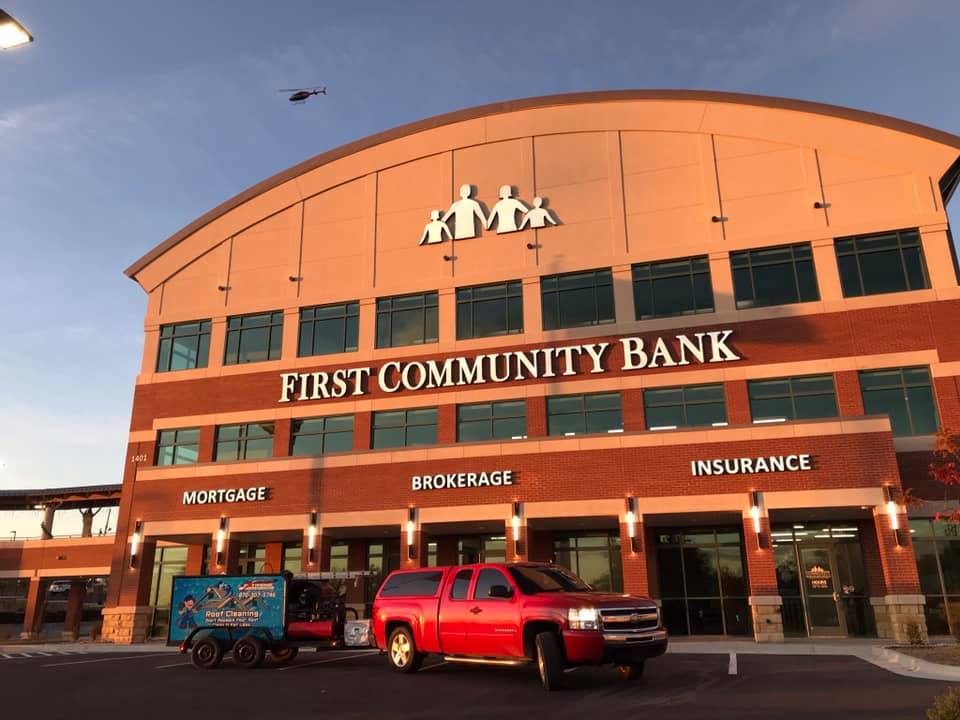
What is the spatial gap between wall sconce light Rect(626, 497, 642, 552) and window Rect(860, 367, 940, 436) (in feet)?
29.6

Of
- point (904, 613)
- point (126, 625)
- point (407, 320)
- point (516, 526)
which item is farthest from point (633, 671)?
point (126, 625)

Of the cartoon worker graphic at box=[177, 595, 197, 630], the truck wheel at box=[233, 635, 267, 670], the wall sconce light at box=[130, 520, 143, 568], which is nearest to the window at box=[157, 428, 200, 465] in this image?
the wall sconce light at box=[130, 520, 143, 568]

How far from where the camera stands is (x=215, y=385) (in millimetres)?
35344

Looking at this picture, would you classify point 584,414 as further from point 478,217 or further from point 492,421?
point 478,217

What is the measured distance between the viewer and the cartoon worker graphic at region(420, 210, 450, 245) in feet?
111

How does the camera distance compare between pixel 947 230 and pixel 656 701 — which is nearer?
pixel 656 701

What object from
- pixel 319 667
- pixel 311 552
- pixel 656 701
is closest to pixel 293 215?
pixel 311 552

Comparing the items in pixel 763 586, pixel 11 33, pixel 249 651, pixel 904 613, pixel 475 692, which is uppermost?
pixel 11 33

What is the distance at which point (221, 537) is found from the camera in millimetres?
31672

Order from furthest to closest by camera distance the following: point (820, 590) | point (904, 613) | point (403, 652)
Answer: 1. point (820, 590)
2. point (904, 613)
3. point (403, 652)

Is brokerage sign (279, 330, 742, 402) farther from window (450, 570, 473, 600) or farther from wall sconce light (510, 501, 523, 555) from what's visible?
window (450, 570, 473, 600)

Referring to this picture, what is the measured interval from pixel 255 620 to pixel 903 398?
2269 centimetres

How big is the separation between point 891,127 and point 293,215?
26160 millimetres

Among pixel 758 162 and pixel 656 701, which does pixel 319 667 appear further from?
pixel 758 162
